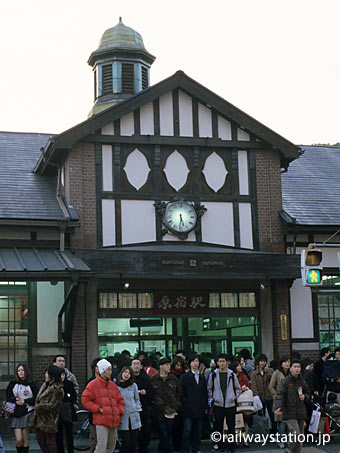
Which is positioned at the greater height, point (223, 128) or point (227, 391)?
point (223, 128)

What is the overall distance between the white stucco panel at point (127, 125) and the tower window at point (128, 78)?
7.08 m

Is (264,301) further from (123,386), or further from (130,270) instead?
(123,386)

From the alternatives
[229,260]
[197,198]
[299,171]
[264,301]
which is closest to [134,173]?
[197,198]

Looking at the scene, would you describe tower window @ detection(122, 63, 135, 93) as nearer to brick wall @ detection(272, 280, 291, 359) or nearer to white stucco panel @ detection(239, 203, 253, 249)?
white stucco panel @ detection(239, 203, 253, 249)

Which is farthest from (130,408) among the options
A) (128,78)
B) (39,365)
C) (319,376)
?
(128,78)

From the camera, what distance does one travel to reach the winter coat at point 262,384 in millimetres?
16359

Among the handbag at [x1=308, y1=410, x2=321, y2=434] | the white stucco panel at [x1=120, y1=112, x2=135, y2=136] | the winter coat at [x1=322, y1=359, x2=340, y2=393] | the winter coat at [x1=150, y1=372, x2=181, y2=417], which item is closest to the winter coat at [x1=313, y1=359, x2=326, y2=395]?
the winter coat at [x1=322, y1=359, x2=340, y2=393]

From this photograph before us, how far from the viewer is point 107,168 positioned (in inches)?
797

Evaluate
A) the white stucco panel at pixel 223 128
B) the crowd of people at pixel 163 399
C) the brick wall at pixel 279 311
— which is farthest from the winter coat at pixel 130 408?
the white stucco panel at pixel 223 128

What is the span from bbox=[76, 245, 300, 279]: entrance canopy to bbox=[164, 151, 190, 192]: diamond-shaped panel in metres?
1.73

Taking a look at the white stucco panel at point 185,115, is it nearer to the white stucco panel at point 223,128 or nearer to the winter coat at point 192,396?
the white stucco panel at point 223,128

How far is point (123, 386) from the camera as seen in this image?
13.3 meters

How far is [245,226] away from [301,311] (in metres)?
2.77

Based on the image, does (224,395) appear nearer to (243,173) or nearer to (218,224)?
(218,224)
